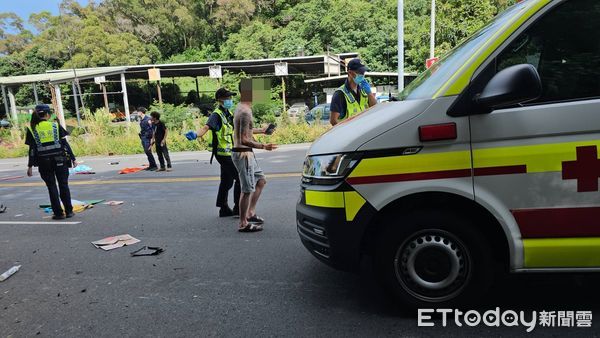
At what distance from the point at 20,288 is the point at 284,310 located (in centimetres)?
281

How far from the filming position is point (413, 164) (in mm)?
2936

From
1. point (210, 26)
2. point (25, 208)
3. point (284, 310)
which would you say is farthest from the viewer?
point (210, 26)

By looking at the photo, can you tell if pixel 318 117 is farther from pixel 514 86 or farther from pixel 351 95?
pixel 514 86

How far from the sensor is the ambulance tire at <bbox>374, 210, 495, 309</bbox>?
9.90 ft

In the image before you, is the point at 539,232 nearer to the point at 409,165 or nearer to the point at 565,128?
the point at 565,128

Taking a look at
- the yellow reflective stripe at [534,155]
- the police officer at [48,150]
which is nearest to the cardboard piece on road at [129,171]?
the police officer at [48,150]

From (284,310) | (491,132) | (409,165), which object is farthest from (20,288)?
(491,132)

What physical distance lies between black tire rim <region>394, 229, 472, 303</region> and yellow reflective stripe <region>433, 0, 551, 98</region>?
3.19 feet

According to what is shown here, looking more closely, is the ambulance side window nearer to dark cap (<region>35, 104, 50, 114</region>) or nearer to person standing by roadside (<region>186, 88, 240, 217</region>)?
person standing by roadside (<region>186, 88, 240, 217</region>)

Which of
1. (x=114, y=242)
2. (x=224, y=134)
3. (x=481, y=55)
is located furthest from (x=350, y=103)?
(x=114, y=242)

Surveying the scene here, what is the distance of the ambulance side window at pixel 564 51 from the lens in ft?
9.29

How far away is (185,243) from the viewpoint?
5.57 metres

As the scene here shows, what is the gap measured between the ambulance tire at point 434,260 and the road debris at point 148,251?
10.1ft

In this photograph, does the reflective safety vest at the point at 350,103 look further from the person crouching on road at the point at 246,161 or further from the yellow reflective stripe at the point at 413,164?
the yellow reflective stripe at the point at 413,164
